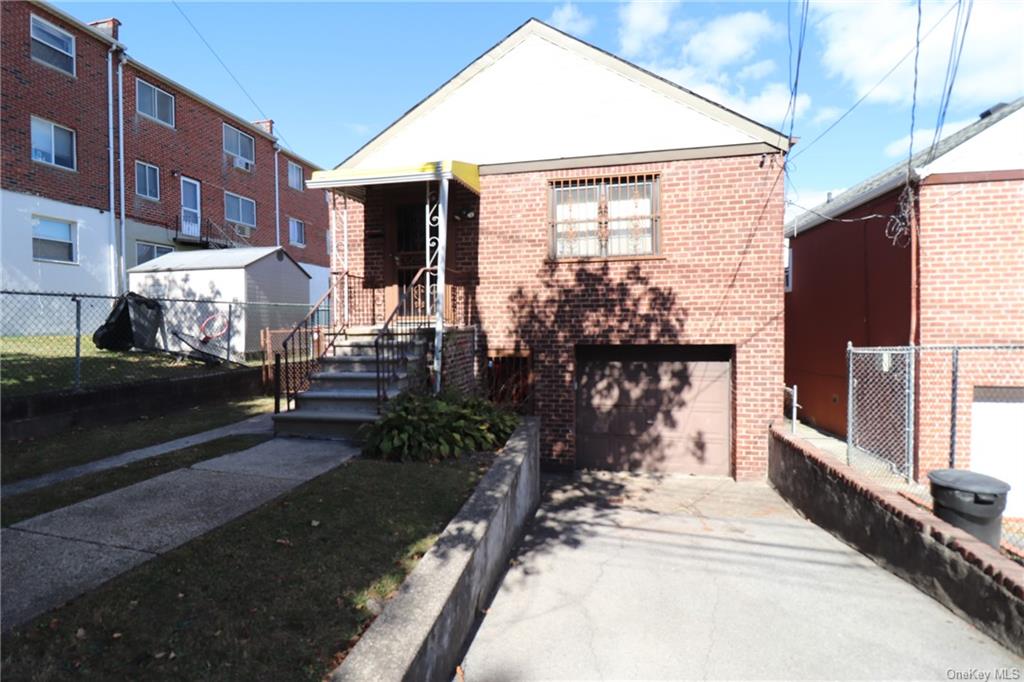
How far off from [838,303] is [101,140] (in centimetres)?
2082

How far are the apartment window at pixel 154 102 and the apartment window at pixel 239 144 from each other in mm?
2641

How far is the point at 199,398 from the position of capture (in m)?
8.68

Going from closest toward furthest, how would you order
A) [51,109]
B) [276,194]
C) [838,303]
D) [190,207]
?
[838,303]
[51,109]
[190,207]
[276,194]

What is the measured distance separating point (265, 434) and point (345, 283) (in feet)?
11.7

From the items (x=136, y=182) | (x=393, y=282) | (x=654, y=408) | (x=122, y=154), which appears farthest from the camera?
(x=136, y=182)

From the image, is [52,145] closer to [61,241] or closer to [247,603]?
[61,241]

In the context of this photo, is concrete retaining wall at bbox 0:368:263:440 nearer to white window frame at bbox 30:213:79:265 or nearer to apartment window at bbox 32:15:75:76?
white window frame at bbox 30:213:79:265

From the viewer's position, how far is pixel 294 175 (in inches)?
994

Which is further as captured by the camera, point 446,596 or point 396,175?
point 396,175

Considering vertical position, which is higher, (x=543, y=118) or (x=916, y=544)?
(x=543, y=118)

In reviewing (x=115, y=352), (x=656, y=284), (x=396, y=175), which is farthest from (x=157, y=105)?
(x=656, y=284)

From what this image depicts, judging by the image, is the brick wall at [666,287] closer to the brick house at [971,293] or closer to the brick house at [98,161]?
the brick house at [971,293]

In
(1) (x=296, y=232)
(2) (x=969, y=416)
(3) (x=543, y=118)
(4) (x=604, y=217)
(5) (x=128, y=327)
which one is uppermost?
(1) (x=296, y=232)

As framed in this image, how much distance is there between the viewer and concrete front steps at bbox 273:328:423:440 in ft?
20.2
